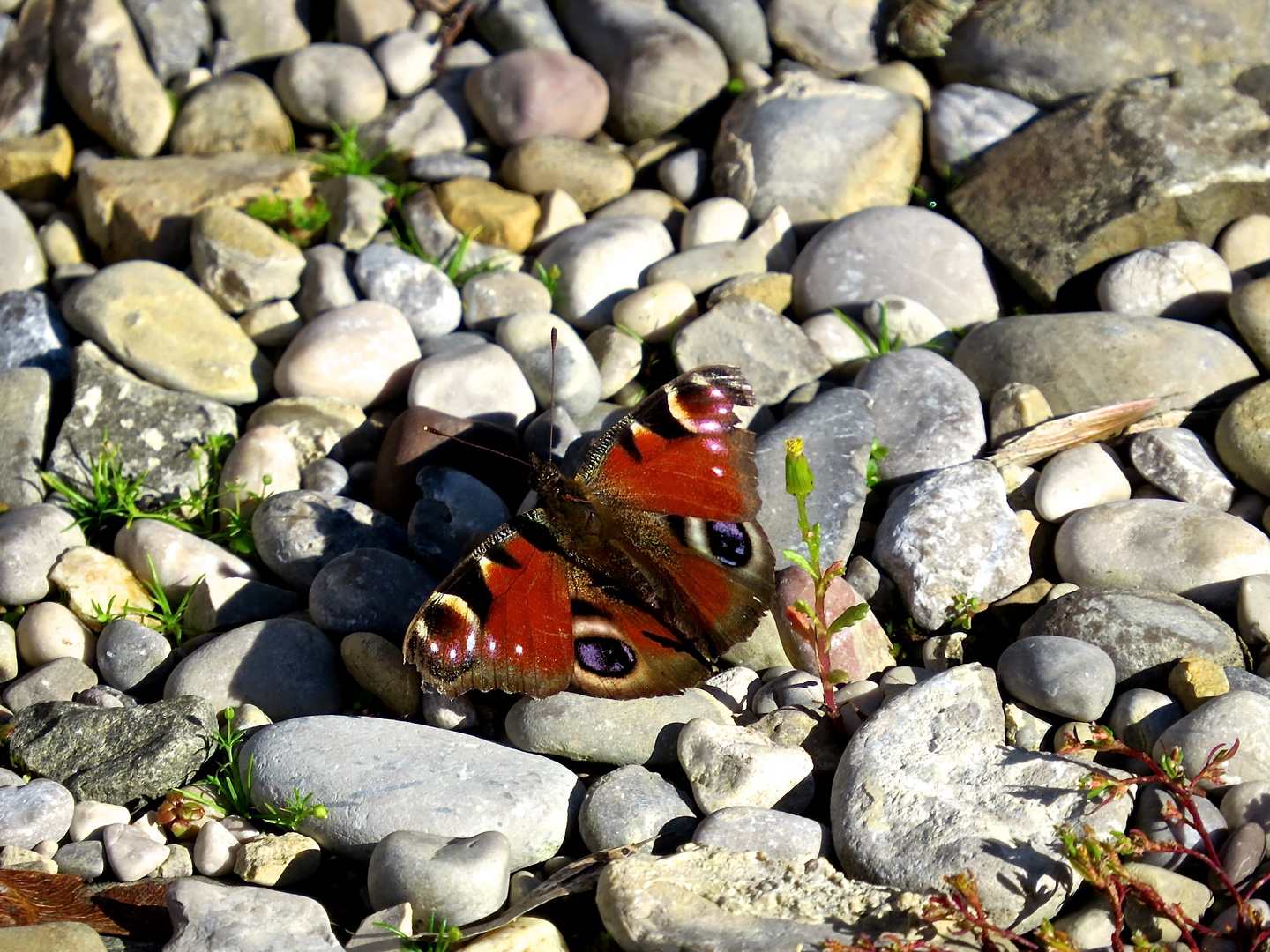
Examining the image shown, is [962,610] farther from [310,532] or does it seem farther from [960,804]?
[310,532]

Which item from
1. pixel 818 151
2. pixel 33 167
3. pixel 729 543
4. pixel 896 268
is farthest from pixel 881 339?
pixel 33 167

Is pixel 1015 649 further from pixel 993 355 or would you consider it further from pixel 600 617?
pixel 993 355

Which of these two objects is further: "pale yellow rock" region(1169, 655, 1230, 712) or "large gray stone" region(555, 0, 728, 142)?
"large gray stone" region(555, 0, 728, 142)

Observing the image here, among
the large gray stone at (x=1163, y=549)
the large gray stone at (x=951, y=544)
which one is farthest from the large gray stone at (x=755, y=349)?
the large gray stone at (x=1163, y=549)

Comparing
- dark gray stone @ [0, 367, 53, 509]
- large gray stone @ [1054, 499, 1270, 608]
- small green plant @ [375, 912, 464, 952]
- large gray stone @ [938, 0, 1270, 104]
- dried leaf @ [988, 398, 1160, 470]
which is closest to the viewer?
small green plant @ [375, 912, 464, 952]

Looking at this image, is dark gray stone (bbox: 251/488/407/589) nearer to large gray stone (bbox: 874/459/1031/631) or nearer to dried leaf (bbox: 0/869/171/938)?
dried leaf (bbox: 0/869/171/938)

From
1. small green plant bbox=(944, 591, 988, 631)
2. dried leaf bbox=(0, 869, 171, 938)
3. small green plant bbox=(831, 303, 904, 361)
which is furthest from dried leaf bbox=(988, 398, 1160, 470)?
dried leaf bbox=(0, 869, 171, 938)

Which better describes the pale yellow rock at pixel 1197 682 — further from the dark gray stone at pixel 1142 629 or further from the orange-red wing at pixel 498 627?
the orange-red wing at pixel 498 627
